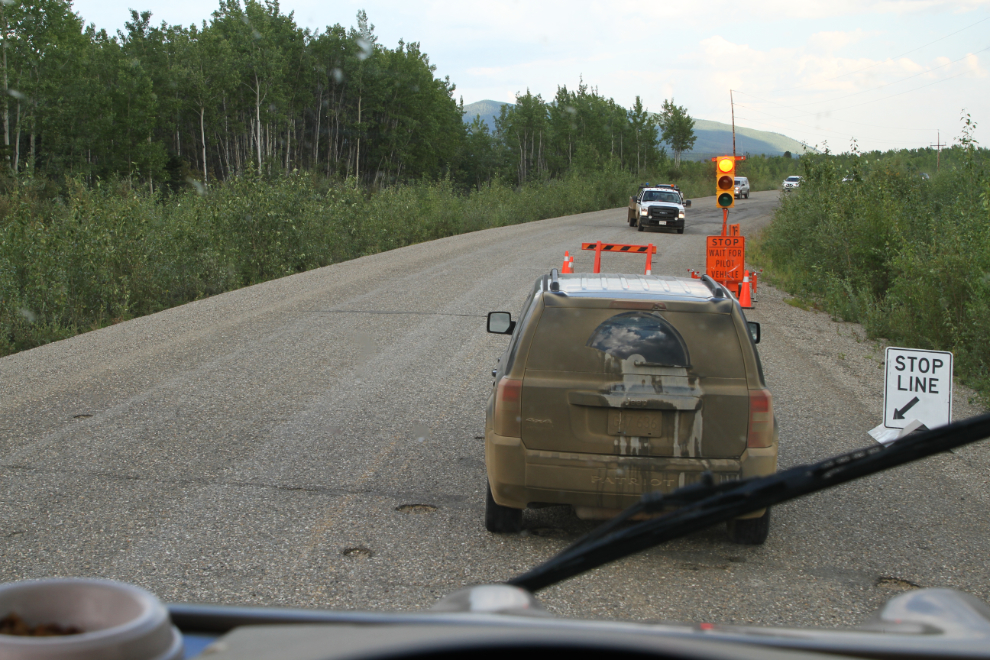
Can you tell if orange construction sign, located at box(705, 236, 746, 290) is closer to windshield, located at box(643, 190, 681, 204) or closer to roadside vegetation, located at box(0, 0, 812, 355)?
roadside vegetation, located at box(0, 0, 812, 355)

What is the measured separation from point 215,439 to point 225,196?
13.4 metres

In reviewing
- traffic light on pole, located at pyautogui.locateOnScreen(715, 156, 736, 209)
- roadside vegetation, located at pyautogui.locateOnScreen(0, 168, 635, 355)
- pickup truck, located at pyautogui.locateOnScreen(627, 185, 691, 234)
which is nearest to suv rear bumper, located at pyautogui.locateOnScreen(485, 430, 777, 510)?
roadside vegetation, located at pyautogui.locateOnScreen(0, 168, 635, 355)

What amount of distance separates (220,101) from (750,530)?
68552mm

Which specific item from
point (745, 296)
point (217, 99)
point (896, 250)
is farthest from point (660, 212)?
point (217, 99)

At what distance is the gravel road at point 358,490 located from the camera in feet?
15.3

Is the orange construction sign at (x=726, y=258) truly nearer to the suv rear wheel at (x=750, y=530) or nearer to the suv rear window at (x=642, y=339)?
the suv rear wheel at (x=750, y=530)

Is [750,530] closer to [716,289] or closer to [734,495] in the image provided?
[716,289]

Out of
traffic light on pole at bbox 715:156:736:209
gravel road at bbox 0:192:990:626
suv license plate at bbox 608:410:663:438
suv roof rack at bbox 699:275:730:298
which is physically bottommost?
gravel road at bbox 0:192:990:626

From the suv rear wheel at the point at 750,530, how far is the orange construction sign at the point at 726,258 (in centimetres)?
1034

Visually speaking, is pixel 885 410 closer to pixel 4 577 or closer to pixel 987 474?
pixel 987 474

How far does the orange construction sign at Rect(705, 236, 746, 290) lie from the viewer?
1520 centimetres

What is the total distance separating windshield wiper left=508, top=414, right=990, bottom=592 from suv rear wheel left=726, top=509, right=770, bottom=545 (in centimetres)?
355

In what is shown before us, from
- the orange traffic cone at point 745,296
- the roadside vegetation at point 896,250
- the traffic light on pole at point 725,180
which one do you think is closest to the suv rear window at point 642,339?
the roadside vegetation at point 896,250

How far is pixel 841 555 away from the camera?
514cm
